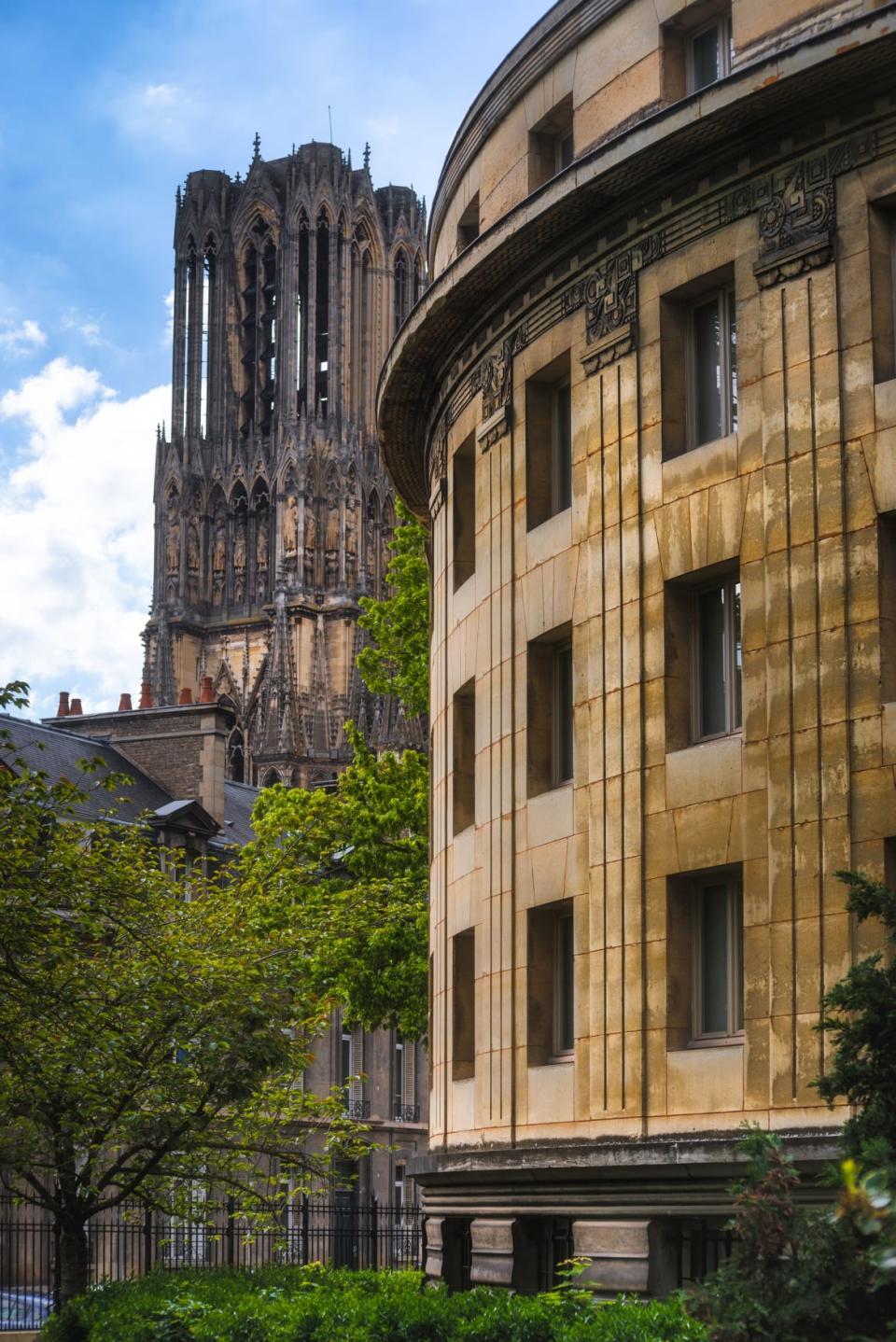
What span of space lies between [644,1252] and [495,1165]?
10.9 feet

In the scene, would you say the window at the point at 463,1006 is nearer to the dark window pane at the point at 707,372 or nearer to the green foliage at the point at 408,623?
the dark window pane at the point at 707,372

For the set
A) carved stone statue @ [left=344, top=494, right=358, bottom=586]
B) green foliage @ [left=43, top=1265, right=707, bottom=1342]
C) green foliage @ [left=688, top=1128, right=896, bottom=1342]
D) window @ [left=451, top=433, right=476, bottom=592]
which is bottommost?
green foliage @ [left=43, top=1265, right=707, bottom=1342]

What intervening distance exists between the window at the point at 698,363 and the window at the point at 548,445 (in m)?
2.63

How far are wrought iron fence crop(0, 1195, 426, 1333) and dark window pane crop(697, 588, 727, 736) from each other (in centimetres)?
1350

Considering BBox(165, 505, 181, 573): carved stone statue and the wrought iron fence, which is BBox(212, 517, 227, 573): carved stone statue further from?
the wrought iron fence

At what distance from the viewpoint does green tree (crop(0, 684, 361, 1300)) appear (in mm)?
24359

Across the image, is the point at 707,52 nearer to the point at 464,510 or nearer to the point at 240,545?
the point at 464,510

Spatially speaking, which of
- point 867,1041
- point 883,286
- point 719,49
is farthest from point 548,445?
point 867,1041

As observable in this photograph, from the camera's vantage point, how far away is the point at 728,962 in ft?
72.1

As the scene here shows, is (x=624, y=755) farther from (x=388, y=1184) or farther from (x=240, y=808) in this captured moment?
(x=240, y=808)

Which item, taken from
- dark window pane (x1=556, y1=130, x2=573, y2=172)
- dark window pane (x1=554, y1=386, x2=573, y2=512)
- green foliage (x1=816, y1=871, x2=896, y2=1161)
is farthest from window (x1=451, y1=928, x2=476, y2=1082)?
green foliage (x1=816, y1=871, x2=896, y2=1161)

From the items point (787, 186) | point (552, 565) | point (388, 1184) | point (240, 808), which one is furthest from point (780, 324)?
point (240, 808)

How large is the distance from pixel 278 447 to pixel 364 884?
101519 mm

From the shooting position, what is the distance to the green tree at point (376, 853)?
1507 inches
